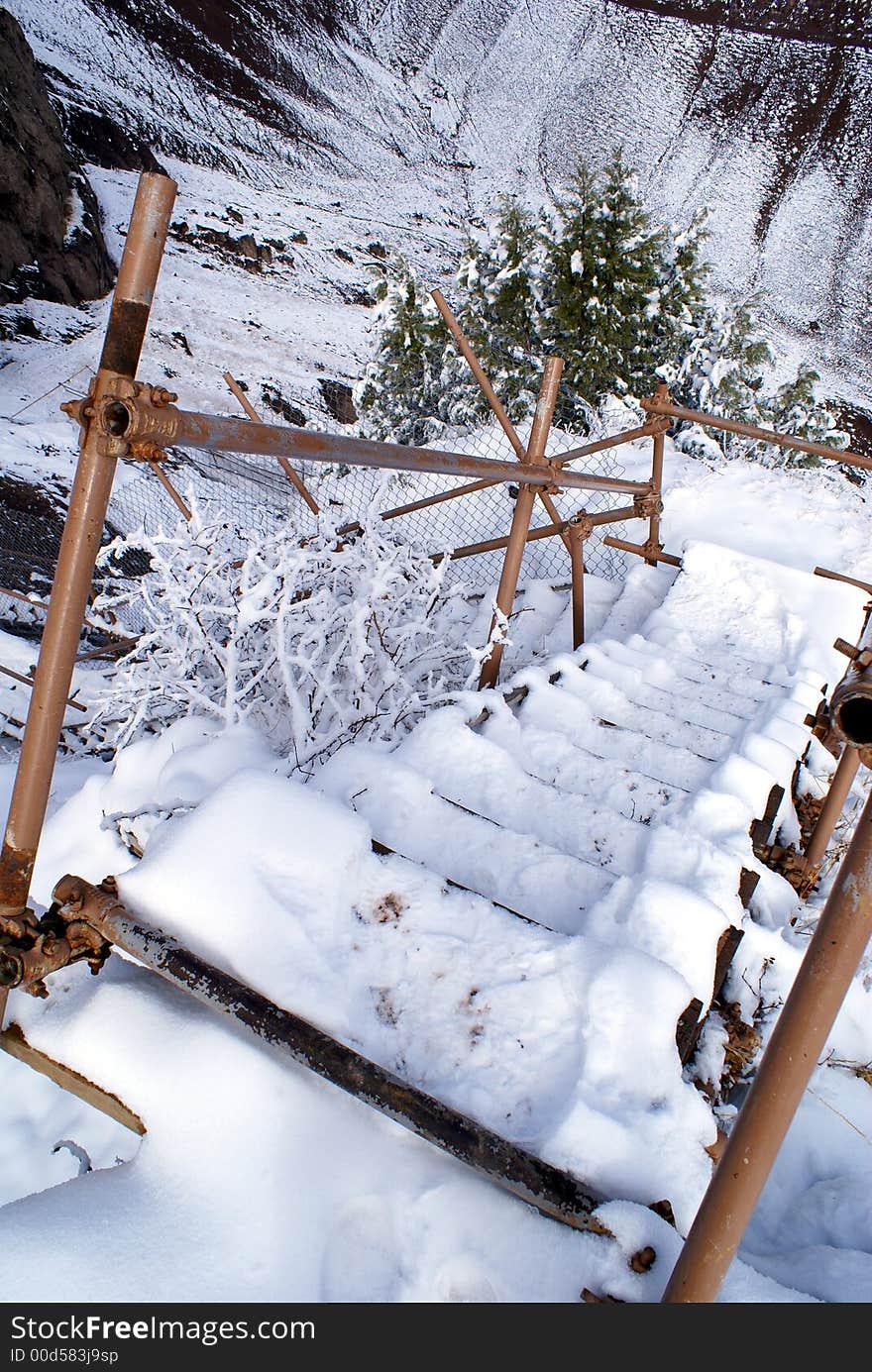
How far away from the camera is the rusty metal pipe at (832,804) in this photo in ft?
6.73

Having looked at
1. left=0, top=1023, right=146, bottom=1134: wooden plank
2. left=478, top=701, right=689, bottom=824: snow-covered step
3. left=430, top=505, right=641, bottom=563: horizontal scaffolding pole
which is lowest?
left=0, top=1023, right=146, bottom=1134: wooden plank

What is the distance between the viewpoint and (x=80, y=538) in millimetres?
1097

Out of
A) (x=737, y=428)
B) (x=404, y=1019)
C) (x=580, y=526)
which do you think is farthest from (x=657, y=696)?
(x=404, y=1019)

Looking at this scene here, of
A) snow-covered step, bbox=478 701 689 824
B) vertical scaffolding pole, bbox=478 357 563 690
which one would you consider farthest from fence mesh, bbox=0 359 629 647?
snow-covered step, bbox=478 701 689 824

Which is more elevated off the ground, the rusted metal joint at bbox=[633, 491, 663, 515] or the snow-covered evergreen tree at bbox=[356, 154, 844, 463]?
the snow-covered evergreen tree at bbox=[356, 154, 844, 463]

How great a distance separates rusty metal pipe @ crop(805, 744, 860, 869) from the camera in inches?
80.8

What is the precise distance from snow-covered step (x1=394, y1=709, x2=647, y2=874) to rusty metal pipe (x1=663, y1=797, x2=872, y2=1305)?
3.74ft

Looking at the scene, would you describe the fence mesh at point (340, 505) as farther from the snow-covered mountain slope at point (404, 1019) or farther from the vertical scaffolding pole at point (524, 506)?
the snow-covered mountain slope at point (404, 1019)

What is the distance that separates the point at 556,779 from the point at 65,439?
8715 mm

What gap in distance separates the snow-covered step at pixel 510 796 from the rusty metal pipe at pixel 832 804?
57cm

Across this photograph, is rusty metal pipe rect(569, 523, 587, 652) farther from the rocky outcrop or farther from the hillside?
the rocky outcrop

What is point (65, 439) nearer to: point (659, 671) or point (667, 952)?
point (659, 671)

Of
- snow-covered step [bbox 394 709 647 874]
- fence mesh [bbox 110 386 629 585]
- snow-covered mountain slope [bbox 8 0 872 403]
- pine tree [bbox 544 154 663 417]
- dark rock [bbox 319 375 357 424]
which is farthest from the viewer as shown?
dark rock [bbox 319 375 357 424]

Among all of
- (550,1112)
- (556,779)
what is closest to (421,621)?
(556,779)
